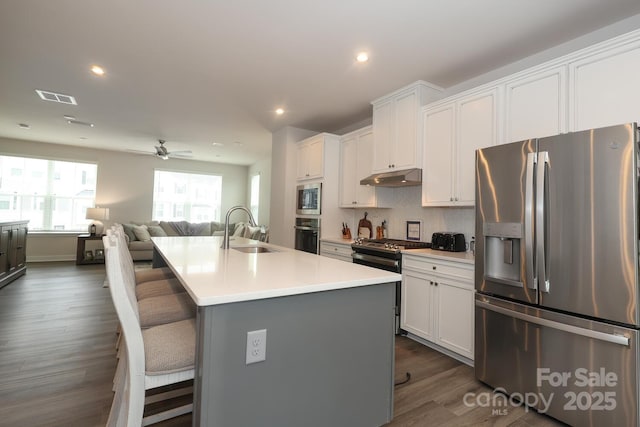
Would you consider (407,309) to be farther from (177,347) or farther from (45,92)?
(45,92)

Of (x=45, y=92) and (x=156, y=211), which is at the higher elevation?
(x=45, y=92)

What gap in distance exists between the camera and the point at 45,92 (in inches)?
147

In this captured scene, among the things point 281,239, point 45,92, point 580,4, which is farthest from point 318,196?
point 45,92

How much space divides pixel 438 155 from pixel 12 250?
6.37 m

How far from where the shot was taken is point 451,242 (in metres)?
2.95

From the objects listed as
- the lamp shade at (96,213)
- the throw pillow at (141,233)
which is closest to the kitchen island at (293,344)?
the throw pillow at (141,233)

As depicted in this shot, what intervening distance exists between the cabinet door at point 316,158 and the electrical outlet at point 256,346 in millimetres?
3174

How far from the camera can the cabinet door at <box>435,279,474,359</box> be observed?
2400mm

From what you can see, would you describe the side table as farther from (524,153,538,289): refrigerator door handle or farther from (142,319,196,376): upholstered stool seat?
(524,153,538,289): refrigerator door handle

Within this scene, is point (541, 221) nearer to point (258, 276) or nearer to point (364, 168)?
point (258, 276)

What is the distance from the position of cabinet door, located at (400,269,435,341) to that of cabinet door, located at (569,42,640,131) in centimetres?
161

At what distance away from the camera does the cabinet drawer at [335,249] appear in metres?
3.71

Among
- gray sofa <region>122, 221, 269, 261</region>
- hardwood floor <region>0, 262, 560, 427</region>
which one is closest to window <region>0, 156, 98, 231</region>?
gray sofa <region>122, 221, 269, 261</region>

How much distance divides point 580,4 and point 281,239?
4.09 meters
